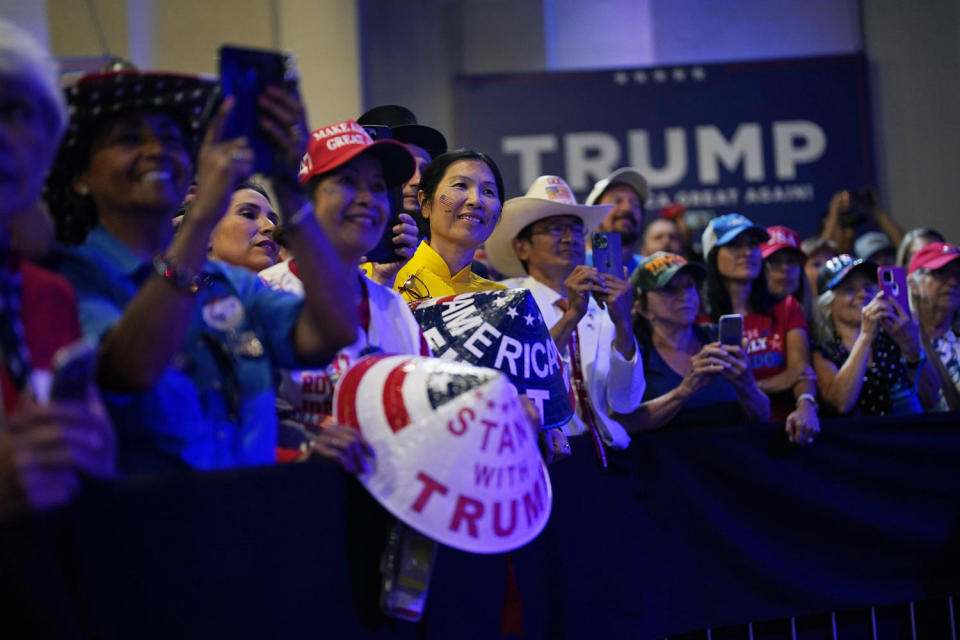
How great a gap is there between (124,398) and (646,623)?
2.06 meters

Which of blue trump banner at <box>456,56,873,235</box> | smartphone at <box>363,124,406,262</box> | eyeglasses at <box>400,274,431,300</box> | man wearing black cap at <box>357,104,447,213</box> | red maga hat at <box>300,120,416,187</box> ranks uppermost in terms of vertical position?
blue trump banner at <box>456,56,873,235</box>

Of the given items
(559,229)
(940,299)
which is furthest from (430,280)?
(940,299)

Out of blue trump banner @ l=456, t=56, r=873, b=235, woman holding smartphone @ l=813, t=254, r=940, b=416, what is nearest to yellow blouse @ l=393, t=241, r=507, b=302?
woman holding smartphone @ l=813, t=254, r=940, b=416

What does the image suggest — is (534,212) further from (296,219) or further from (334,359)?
(296,219)

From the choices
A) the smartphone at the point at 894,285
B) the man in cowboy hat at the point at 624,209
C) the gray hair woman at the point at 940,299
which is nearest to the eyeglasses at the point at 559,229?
the man in cowboy hat at the point at 624,209

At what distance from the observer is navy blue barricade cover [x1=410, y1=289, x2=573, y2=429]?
2.96 meters

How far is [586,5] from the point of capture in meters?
9.80

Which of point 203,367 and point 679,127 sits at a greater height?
point 679,127

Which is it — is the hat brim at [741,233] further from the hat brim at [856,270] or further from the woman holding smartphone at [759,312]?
the hat brim at [856,270]

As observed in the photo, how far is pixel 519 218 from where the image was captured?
439 cm

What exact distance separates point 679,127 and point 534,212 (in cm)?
520

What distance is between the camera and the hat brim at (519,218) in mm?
4348

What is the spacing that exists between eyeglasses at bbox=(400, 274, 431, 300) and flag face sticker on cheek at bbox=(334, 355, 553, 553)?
146 centimetres

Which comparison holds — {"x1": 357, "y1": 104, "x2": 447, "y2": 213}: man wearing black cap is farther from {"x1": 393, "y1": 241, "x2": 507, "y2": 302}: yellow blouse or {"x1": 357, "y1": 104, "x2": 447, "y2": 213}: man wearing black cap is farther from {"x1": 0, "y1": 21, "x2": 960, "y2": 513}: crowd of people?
{"x1": 393, "y1": 241, "x2": 507, "y2": 302}: yellow blouse
